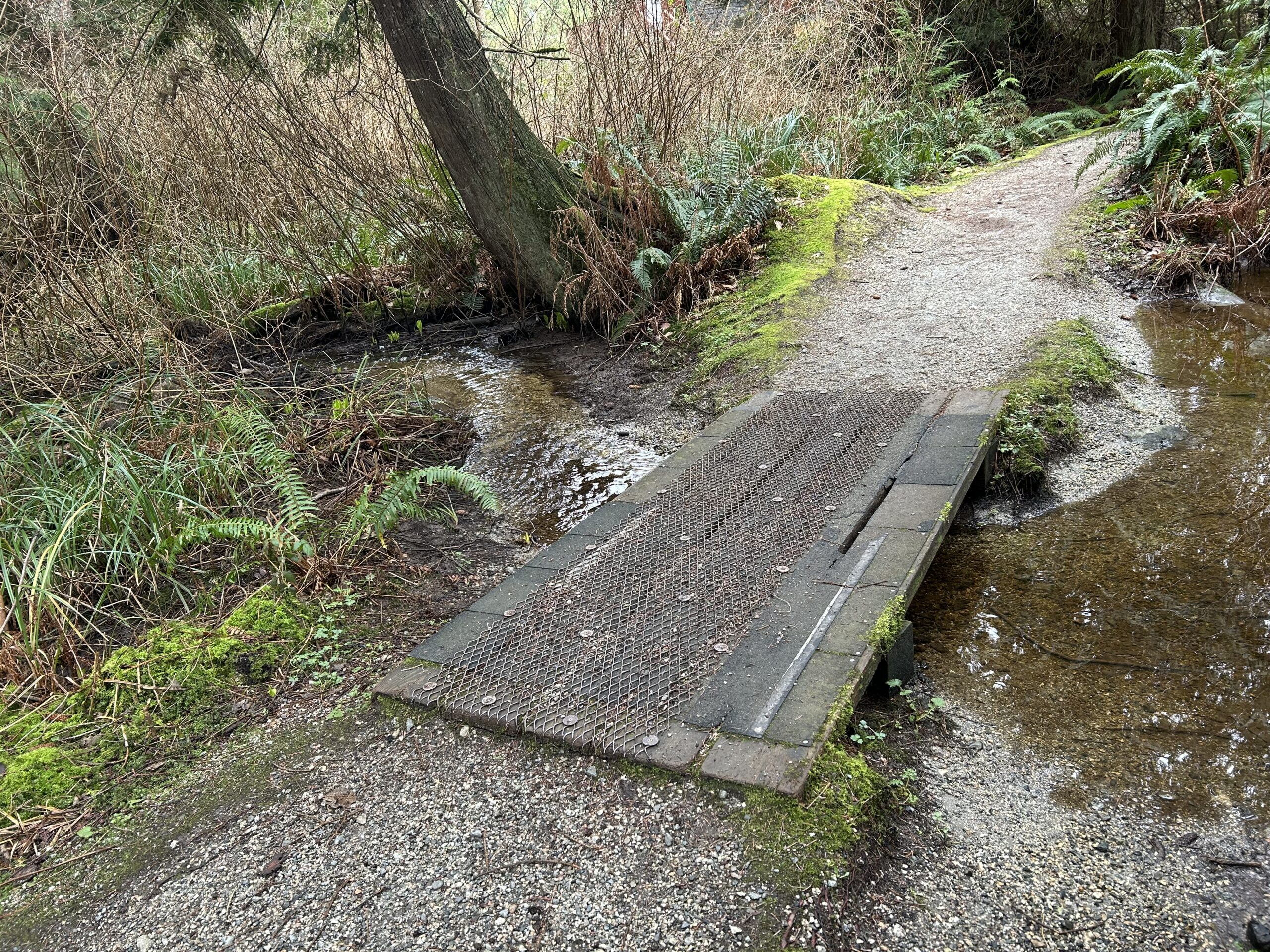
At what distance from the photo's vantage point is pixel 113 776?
8.23 ft

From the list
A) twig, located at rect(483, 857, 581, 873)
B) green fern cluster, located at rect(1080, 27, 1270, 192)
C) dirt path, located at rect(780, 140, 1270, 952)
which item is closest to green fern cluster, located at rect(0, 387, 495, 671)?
twig, located at rect(483, 857, 581, 873)

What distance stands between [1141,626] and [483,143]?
4818 millimetres

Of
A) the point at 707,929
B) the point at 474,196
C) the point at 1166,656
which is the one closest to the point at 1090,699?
the point at 1166,656

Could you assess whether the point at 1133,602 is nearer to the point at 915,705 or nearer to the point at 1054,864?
the point at 915,705

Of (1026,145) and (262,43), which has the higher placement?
(262,43)

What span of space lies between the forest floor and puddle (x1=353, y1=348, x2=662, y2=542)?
64.7 inches

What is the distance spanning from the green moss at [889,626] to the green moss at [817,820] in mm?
418

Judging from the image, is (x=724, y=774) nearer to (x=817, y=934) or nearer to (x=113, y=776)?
(x=817, y=934)

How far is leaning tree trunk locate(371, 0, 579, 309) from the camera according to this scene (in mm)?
5160

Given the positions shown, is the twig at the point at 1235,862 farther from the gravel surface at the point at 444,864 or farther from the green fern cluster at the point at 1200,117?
the green fern cluster at the point at 1200,117

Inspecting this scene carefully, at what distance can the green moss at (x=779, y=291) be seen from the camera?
17.0 feet

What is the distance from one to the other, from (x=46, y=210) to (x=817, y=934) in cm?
501

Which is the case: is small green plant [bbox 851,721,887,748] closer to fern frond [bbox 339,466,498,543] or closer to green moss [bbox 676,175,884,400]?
fern frond [bbox 339,466,498,543]

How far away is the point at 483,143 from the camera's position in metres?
5.58
